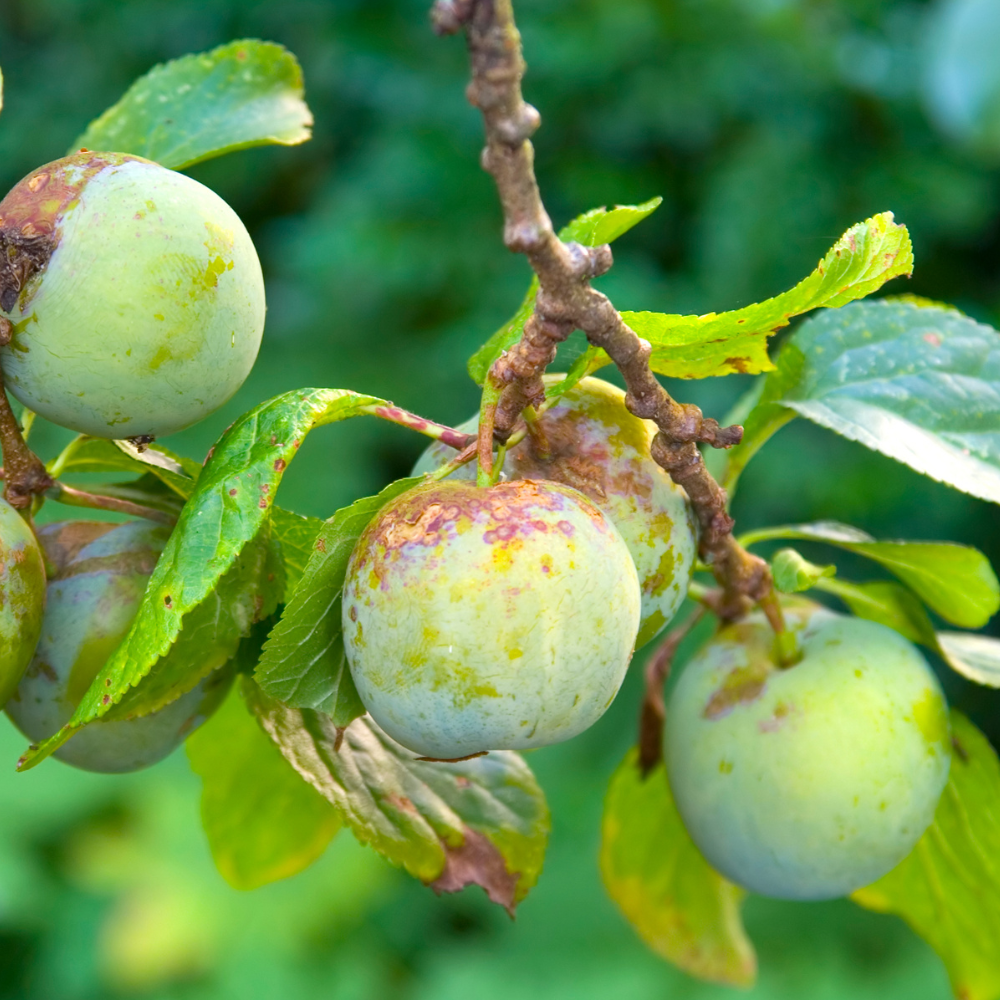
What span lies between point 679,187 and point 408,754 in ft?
5.96

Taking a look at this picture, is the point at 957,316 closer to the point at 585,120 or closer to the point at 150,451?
the point at 150,451

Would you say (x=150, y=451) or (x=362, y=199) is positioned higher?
(x=150, y=451)

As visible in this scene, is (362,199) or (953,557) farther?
(362,199)

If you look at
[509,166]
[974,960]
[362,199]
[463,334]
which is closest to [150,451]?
[509,166]

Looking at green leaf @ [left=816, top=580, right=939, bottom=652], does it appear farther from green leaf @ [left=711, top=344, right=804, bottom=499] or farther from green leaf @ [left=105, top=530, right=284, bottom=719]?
green leaf @ [left=105, top=530, right=284, bottom=719]

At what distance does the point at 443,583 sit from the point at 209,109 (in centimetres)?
39

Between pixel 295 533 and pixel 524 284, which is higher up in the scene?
pixel 295 533

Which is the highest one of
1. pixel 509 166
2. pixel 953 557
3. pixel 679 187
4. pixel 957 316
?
pixel 509 166

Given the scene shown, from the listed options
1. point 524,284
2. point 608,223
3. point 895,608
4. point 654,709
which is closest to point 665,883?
point 654,709

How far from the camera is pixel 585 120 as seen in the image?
215 cm

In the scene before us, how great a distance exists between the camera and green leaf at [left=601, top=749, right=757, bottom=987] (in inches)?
29.6

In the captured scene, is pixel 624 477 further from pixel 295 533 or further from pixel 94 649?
pixel 94 649

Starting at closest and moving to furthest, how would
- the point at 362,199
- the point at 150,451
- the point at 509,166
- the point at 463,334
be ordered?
the point at 509,166
the point at 150,451
the point at 463,334
the point at 362,199

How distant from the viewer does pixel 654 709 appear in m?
0.72
